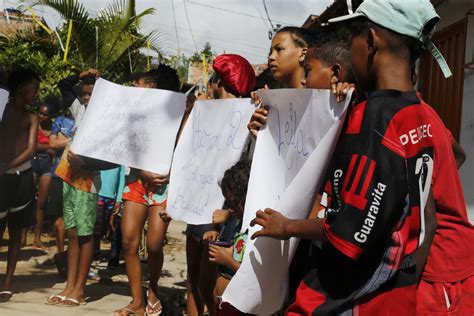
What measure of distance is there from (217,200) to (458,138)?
3.97 metres

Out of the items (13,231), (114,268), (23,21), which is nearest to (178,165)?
(13,231)

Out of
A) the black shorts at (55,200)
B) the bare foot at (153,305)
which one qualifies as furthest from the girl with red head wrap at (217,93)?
the black shorts at (55,200)

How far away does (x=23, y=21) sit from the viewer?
1305 centimetres

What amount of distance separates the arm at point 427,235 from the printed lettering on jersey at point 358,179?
0.24 metres

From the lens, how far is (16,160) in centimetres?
533

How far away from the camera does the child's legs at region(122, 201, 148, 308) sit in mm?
4766

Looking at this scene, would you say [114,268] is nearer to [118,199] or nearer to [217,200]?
[118,199]

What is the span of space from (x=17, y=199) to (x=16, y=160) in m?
0.35

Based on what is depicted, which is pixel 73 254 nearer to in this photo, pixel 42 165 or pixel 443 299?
pixel 42 165

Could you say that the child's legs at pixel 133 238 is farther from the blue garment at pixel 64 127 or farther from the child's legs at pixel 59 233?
the child's legs at pixel 59 233

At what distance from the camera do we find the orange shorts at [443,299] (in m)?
1.98

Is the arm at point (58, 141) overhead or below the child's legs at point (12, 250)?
overhead

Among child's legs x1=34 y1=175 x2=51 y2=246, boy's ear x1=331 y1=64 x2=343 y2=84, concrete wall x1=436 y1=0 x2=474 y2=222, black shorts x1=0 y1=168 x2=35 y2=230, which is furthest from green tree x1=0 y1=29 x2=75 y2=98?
boy's ear x1=331 y1=64 x2=343 y2=84

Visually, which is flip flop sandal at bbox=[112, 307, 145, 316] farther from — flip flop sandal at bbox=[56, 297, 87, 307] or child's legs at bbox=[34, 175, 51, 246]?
child's legs at bbox=[34, 175, 51, 246]
